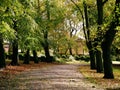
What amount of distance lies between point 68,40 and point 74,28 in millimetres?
9410

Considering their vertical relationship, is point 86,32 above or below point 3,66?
above

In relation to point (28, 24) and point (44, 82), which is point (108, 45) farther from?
point (28, 24)

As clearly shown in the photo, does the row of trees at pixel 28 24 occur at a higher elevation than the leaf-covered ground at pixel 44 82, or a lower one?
higher

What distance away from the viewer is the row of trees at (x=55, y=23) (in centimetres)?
2080

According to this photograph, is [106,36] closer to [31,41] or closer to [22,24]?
A: [22,24]

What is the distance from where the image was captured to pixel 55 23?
176ft

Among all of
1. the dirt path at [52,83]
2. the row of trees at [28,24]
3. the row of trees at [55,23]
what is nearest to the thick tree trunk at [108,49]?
the row of trees at [55,23]

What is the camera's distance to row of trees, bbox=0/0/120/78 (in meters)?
20.8

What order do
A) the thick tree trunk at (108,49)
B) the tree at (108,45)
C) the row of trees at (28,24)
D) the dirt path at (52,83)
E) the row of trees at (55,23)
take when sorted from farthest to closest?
the thick tree trunk at (108,49)
the tree at (108,45)
the row of trees at (55,23)
the row of trees at (28,24)
the dirt path at (52,83)

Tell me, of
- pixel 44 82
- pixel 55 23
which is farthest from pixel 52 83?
pixel 55 23

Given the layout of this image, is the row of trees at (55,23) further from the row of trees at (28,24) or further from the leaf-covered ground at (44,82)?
the leaf-covered ground at (44,82)

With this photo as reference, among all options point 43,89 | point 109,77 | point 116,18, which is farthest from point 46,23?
point 43,89

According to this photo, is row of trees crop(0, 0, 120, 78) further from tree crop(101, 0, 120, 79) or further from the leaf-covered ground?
the leaf-covered ground

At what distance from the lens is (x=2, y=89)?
15.2 meters
